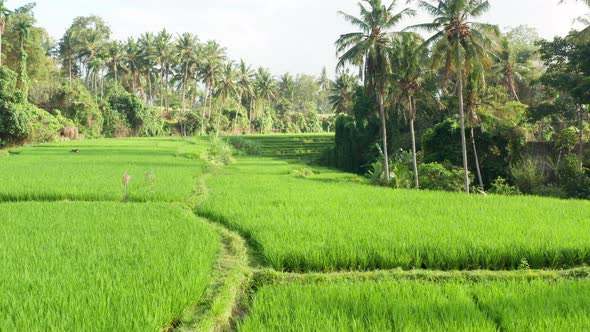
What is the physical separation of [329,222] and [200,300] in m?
3.50

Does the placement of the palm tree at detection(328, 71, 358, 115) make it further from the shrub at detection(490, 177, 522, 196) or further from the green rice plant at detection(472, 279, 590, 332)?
the green rice plant at detection(472, 279, 590, 332)

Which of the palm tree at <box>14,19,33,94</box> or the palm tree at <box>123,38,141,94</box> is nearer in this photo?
the palm tree at <box>14,19,33,94</box>

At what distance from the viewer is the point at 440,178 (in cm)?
1972

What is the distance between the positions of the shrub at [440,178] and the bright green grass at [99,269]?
14.9 metres

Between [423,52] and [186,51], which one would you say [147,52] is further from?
[423,52]

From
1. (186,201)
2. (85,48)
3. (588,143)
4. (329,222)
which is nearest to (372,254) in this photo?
(329,222)

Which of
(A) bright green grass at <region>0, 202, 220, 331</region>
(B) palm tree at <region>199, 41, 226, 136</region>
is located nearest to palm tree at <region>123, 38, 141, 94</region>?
(B) palm tree at <region>199, 41, 226, 136</region>

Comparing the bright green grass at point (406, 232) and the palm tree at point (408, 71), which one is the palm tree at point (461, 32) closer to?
the palm tree at point (408, 71)

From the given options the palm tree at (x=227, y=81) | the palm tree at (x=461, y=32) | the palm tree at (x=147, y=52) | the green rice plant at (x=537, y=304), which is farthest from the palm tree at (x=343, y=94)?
the green rice plant at (x=537, y=304)

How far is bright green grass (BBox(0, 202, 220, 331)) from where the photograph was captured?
11.0ft

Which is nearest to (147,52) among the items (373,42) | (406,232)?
(373,42)

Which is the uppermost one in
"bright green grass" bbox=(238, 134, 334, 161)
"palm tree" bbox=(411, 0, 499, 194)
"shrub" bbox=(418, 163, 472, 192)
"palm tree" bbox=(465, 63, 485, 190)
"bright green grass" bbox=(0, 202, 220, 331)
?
"palm tree" bbox=(411, 0, 499, 194)

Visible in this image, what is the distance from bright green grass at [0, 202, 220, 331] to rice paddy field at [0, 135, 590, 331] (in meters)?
0.02

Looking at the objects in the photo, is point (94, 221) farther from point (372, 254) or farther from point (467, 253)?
point (467, 253)
